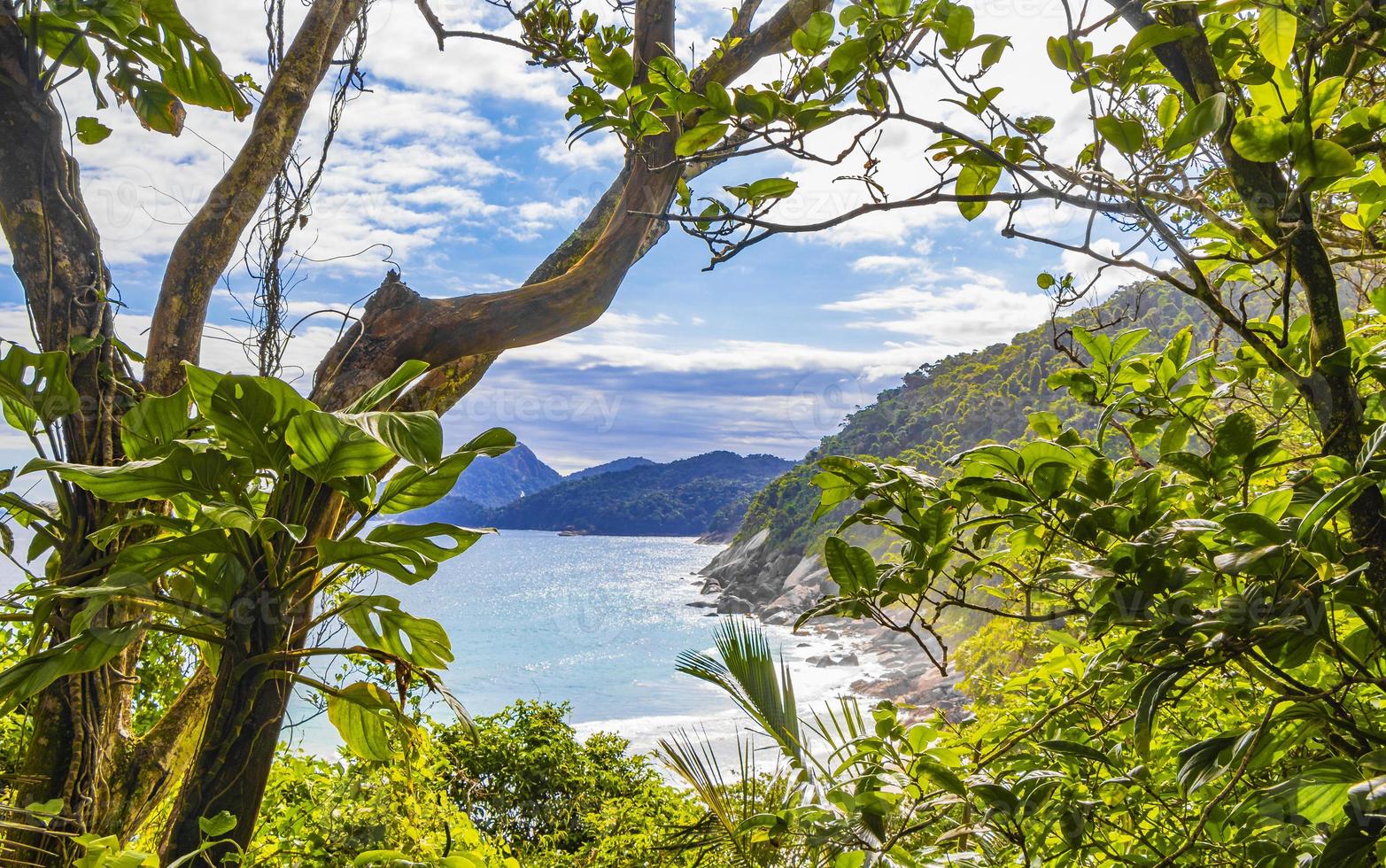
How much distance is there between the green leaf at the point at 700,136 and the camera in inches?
25.0

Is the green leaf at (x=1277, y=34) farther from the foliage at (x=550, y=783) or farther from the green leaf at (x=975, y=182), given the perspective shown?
the foliage at (x=550, y=783)

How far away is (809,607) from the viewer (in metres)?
11.6

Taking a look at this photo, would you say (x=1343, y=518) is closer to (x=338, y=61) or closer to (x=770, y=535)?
(x=338, y=61)

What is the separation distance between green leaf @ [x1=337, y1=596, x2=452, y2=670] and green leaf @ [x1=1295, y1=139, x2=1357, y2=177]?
0.82 meters

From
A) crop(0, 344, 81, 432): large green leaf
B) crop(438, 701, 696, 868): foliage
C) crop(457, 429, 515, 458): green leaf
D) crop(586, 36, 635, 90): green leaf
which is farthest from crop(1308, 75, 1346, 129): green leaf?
crop(438, 701, 696, 868): foliage

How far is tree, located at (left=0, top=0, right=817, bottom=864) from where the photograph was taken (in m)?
0.81

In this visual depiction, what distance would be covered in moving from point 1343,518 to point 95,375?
1.59 meters

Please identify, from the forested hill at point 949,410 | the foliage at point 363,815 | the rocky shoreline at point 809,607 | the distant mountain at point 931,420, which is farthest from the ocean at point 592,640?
the foliage at point 363,815

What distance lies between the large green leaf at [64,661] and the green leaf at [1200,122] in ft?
3.03

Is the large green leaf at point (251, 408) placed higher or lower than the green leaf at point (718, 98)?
lower

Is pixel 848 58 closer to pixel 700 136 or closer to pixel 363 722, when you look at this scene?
pixel 700 136

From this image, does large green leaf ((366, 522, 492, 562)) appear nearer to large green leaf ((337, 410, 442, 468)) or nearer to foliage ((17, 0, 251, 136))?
large green leaf ((337, 410, 442, 468))

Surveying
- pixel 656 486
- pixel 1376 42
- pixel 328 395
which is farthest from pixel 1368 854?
pixel 656 486

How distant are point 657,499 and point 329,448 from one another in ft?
80.7
